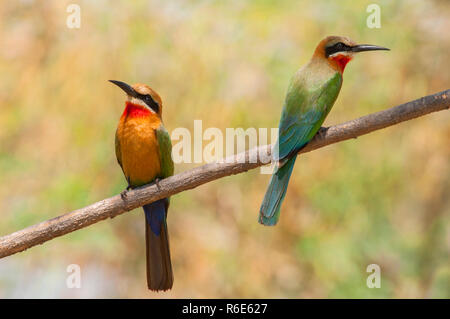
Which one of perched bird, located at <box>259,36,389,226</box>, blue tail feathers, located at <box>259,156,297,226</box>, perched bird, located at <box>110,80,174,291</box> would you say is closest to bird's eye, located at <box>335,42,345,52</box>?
perched bird, located at <box>259,36,389,226</box>

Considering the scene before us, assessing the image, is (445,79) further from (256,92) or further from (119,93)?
(119,93)

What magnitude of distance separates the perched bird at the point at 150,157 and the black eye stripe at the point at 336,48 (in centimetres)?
105

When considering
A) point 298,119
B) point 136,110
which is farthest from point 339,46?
point 136,110

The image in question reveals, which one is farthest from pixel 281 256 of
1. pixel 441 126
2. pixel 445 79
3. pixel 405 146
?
pixel 445 79

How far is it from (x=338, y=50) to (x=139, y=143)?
1.32 meters

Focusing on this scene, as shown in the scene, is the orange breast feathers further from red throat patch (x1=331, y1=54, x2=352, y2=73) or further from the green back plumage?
red throat patch (x1=331, y1=54, x2=352, y2=73)

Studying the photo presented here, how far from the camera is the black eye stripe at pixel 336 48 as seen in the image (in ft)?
11.8

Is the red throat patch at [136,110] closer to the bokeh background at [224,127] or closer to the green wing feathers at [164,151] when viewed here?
the green wing feathers at [164,151]

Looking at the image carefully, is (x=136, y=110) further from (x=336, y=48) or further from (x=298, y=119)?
(x=336, y=48)

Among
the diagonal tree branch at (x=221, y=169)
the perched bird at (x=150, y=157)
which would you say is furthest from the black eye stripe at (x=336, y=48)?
the perched bird at (x=150, y=157)

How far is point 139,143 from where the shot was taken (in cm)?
385

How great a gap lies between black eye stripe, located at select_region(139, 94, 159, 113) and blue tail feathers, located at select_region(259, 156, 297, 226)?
0.92m

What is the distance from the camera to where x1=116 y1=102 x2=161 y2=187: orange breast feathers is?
3801 millimetres

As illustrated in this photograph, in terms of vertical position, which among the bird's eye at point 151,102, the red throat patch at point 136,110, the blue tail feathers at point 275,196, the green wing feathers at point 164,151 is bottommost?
the blue tail feathers at point 275,196
